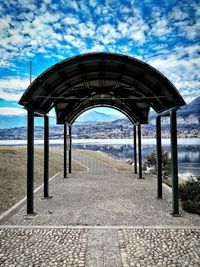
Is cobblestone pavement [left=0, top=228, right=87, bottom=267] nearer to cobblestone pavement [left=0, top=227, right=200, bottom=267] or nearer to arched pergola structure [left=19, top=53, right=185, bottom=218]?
cobblestone pavement [left=0, top=227, right=200, bottom=267]

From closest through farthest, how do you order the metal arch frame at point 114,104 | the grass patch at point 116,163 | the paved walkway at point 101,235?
the paved walkway at point 101,235
the metal arch frame at point 114,104
the grass patch at point 116,163

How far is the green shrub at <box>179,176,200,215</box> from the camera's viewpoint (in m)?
7.79

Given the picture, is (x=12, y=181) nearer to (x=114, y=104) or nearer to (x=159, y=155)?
(x=114, y=104)

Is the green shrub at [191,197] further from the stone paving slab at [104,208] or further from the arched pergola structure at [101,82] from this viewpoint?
the arched pergola structure at [101,82]

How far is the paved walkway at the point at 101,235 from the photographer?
4738 mm

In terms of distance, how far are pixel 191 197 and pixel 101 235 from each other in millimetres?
4353

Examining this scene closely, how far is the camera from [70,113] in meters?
14.6

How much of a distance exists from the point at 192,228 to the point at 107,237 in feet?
8.29

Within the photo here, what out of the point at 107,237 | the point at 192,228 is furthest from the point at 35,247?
the point at 192,228

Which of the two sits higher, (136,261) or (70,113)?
(70,113)

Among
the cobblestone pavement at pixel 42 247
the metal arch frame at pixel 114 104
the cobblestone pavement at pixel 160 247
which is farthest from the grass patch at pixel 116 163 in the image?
the cobblestone pavement at pixel 42 247

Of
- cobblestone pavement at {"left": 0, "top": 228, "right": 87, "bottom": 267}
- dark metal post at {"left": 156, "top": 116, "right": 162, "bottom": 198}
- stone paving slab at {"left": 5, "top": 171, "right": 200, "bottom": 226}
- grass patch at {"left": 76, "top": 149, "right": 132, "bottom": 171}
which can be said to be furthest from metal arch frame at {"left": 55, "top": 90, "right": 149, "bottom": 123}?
cobblestone pavement at {"left": 0, "top": 228, "right": 87, "bottom": 267}

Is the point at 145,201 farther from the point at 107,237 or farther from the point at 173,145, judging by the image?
the point at 107,237

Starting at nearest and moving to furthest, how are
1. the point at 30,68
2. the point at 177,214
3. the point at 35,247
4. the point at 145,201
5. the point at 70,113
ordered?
1. the point at 35,247
2. the point at 177,214
3. the point at 30,68
4. the point at 145,201
5. the point at 70,113
